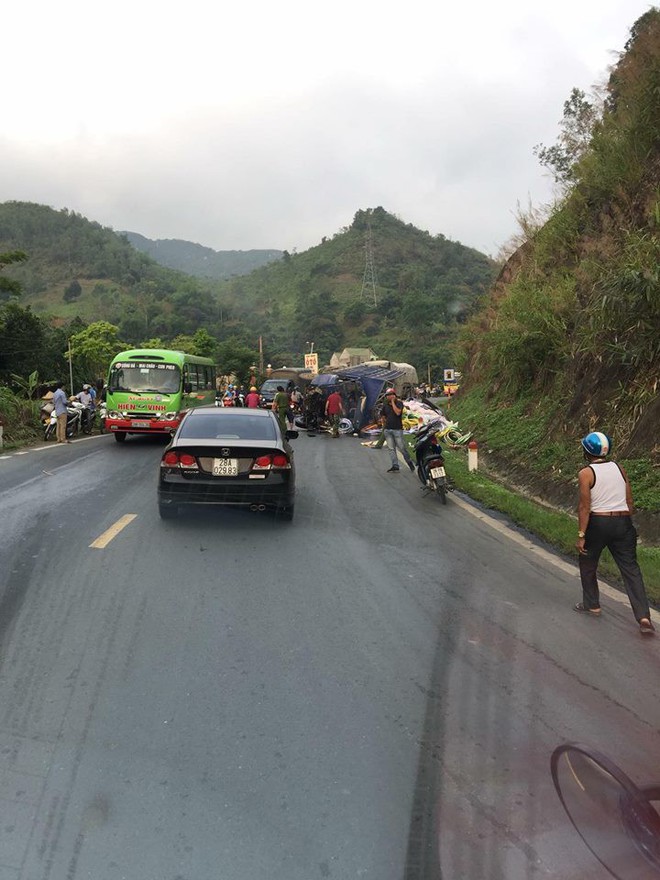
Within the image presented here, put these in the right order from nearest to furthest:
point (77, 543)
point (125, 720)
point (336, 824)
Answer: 1. point (336, 824)
2. point (125, 720)
3. point (77, 543)

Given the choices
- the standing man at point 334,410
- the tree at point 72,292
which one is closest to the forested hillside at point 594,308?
the standing man at point 334,410

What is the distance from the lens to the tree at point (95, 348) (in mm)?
42016

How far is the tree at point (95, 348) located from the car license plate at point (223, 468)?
33940 millimetres

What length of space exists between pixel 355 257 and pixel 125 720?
149536 mm

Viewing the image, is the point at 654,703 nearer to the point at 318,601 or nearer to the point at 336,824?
the point at 336,824

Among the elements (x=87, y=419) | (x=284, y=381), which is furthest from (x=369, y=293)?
(x=87, y=419)

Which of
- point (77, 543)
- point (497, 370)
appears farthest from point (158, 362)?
point (77, 543)

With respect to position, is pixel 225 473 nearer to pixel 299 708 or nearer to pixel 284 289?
pixel 299 708

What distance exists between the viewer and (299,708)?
3967 millimetres

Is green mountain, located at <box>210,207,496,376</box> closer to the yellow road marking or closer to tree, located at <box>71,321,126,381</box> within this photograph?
tree, located at <box>71,321,126,381</box>

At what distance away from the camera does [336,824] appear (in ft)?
9.70

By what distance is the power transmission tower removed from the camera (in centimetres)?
12625

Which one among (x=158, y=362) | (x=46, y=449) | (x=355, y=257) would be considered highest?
(x=355, y=257)

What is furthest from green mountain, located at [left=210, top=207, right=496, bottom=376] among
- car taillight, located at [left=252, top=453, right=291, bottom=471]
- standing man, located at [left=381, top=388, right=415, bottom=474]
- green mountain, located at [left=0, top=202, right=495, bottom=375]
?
car taillight, located at [left=252, top=453, right=291, bottom=471]
